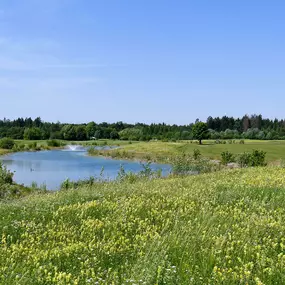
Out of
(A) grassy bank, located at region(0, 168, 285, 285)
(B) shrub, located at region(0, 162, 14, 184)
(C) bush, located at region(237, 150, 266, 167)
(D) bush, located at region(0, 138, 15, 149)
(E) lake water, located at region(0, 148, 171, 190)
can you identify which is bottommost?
(E) lake water, located at region(0, 148, 171, 190)

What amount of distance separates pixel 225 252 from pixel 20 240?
126 inches

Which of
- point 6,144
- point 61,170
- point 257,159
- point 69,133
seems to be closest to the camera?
point 257,159

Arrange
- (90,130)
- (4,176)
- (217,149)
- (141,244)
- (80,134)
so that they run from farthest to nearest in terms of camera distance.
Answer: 1. (90,130)
2. (80,134)
3. (217,149)
4. (4,176)
5. (141,244)

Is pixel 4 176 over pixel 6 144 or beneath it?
over

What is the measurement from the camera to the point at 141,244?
4922 millimetres

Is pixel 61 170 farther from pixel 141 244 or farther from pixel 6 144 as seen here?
pixel 6 144

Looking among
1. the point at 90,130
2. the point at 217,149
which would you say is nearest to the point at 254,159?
the point at 217,149

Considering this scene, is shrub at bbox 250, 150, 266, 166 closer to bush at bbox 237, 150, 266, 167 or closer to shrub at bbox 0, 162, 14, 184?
bush at bbox 237, 150, 266, 167

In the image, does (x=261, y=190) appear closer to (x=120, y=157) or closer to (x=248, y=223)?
(x=248, y=223)

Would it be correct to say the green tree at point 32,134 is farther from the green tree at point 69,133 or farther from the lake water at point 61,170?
the lake water at point 61,170

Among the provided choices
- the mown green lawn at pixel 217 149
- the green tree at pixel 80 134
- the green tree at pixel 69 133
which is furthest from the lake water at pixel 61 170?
the green tree at pixel 80 134

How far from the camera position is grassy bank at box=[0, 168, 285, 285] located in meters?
3.86

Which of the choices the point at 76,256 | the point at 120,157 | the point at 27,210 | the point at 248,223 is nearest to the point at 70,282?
the point at 76,256

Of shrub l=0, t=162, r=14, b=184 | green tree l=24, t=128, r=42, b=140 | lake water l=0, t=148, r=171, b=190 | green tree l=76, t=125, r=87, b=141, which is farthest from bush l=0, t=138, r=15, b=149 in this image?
shrub l=0, t=162, r=14, b=184
